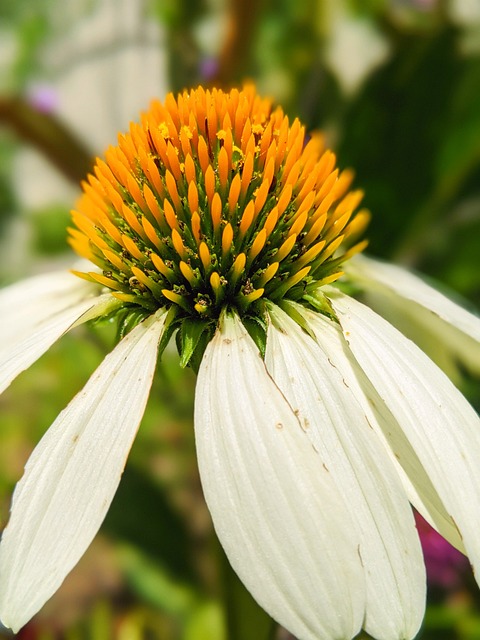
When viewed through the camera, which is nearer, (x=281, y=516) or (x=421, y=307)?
(x=281, y=516)

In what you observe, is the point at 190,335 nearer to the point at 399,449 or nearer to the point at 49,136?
the point at 399,449

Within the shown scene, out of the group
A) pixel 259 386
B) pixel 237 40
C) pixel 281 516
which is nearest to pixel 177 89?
pixel 237 40

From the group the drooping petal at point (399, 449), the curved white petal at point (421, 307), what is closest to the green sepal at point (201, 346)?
the drooping petal at point (399, 449)

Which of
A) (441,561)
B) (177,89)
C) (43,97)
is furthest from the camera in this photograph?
(43,97)

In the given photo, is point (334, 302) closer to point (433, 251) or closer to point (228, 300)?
point (228, 300)

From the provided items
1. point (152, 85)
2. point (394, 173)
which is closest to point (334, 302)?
point (394, 173)

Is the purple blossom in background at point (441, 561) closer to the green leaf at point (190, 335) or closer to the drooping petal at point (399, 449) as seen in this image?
the drooping petal at point (399, 449)

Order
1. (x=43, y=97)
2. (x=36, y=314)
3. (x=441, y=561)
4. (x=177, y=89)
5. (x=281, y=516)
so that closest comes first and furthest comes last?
(x=281, y=516)
(x=36, y=314)
(x=441, y=561)
(x=177, y=89)
(x=43, y=97)
